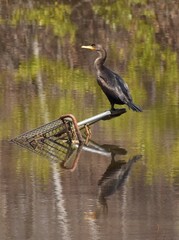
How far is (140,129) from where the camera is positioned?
1424 cm

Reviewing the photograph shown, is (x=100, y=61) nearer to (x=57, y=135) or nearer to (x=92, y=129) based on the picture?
(x=92, y=129)

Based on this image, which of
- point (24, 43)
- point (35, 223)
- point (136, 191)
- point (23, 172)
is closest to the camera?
point (35, 223)

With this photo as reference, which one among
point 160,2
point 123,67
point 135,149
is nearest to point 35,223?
point 135,149

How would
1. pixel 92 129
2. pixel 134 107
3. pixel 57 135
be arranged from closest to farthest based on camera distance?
pixel 57 135
pixel 134 107
pixel 92 129

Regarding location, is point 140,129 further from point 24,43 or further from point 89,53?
point 24,43

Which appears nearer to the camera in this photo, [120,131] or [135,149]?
[135,149]

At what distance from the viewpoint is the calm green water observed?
977 centimetres

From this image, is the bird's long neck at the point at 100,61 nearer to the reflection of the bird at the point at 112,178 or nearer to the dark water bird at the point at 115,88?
the dark water bird at the point at 115,88

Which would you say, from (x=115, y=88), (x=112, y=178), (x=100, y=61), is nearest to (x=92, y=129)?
(x=115, y=88)

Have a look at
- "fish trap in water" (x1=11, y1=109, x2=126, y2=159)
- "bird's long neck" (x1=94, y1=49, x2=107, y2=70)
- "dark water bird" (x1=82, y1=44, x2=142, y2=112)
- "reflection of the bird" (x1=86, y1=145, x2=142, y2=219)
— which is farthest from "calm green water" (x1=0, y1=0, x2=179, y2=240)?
"bird's long neck" (x1=94, y1=49, x2=107, y2=70)

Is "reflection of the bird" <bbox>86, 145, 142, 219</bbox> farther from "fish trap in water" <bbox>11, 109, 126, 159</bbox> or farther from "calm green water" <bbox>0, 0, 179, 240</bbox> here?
"fish trap in water" <bbox>11, 109, 126, 159</bbox>

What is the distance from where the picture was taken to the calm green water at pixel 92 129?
9.77 meters

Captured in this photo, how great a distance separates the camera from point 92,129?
14359 millimetres

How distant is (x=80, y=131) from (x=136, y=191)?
311cm
